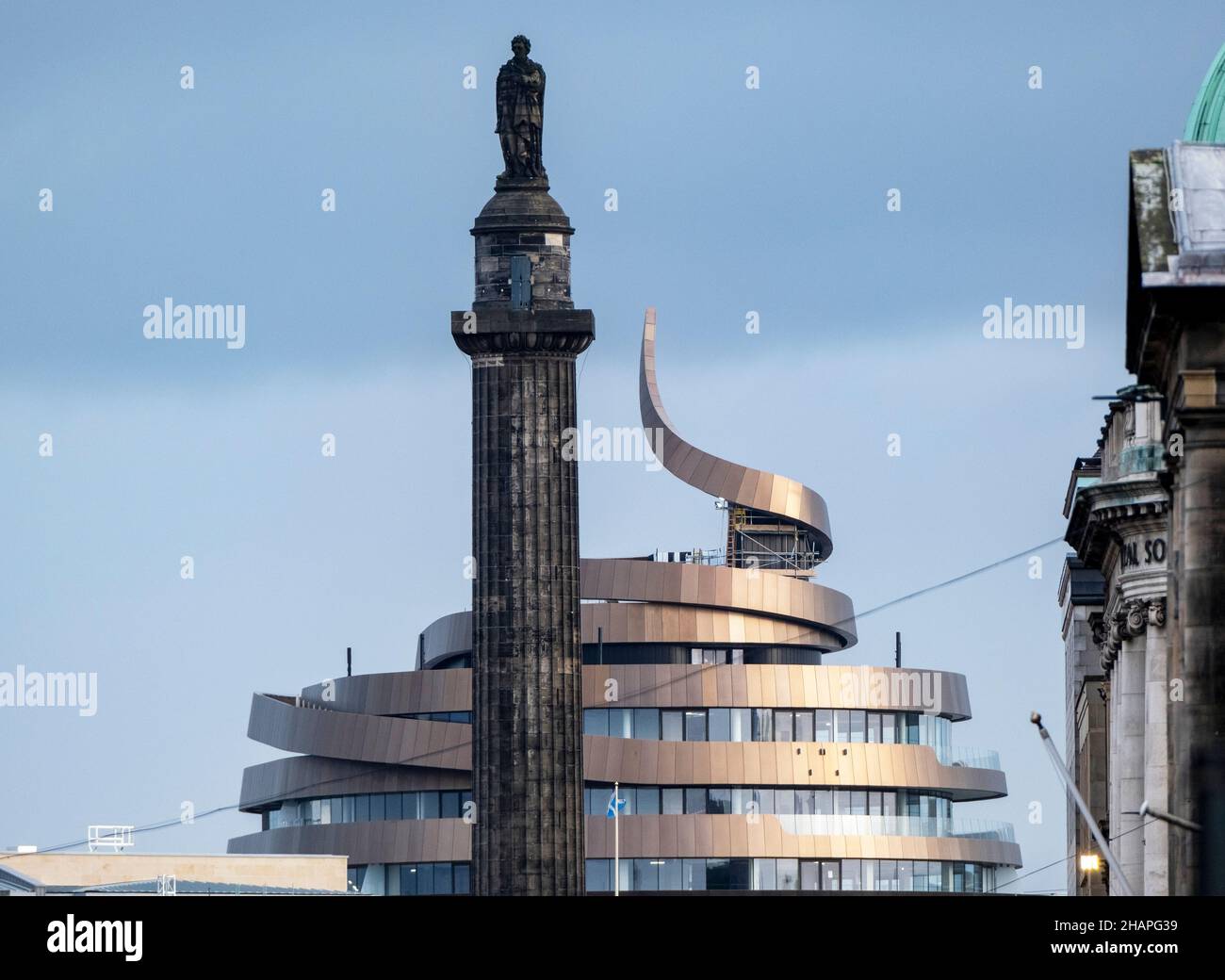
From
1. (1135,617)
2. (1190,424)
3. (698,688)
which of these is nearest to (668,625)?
(698,688)

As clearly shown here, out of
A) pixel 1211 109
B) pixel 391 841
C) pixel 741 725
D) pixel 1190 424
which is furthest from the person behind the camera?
pixel 741 725

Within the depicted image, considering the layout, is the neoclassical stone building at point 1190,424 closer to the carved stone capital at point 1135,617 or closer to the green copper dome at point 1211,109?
the green copper dome at point 1211,109

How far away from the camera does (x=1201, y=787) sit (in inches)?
1369

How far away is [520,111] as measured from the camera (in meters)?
143

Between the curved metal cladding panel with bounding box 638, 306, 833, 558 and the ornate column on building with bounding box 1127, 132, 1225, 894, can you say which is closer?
the ornate column on building with bounding box 1127, 132, 1225, 894

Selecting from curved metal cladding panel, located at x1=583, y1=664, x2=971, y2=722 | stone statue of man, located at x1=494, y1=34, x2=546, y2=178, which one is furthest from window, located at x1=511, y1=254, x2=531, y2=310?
curved metal cladding panel, located at x1=583, y1=664, x2=971, y2=722

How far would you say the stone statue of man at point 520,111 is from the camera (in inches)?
5536

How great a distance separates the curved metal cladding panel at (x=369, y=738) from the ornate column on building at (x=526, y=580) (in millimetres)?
38398

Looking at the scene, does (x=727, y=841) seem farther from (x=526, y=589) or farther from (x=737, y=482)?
(x=526, y=589)

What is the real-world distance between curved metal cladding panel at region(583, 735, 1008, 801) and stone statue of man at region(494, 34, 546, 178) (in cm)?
4964

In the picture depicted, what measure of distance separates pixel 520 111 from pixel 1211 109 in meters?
88.6

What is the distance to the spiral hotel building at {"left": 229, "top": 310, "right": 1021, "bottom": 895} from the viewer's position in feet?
602

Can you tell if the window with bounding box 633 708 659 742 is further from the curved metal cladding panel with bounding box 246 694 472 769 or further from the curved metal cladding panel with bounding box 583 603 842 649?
the curved metal cladding panel with bounding box 246 694 472 769

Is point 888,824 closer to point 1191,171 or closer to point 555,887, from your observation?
point 555,887
